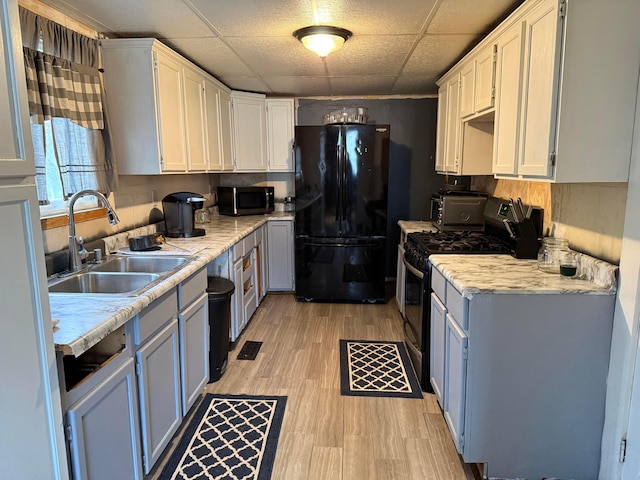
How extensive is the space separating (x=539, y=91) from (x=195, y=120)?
248 centimetres

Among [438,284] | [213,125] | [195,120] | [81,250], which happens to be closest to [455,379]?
[438,284]

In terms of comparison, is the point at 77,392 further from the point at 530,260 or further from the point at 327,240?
the point at 327,240

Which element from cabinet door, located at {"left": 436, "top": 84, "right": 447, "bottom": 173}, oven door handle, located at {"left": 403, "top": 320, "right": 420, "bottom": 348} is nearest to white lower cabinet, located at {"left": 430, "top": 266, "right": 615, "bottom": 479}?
oven door handle, located at {"left": 403, "top": 320, "right": 420, "bottom": 348}

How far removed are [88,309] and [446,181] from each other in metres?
4.08

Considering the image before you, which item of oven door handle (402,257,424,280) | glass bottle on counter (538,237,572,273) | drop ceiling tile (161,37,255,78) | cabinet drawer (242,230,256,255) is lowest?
oven door handle (402,257,424,280)

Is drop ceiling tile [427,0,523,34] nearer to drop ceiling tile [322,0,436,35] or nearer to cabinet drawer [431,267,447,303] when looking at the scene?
drop ceiling tile [322,0,436,35]

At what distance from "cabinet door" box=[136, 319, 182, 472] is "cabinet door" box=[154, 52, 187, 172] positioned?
1294mm

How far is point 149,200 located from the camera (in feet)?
10.6

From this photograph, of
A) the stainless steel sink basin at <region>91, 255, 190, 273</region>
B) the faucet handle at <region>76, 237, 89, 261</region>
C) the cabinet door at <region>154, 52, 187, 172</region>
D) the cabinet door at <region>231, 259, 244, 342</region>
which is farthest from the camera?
the cabinet door at <region>231, 259, 244, 342</region>

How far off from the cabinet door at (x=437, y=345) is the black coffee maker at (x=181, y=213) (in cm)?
185

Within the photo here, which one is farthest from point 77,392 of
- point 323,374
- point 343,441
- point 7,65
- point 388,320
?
point 388,320

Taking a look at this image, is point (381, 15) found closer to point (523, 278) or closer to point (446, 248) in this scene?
point (446, 248)

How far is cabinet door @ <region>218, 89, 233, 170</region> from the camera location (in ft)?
13.2

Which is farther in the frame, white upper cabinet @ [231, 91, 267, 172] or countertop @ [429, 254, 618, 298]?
white upper cabinet @ [231, 91, 267, 172]
